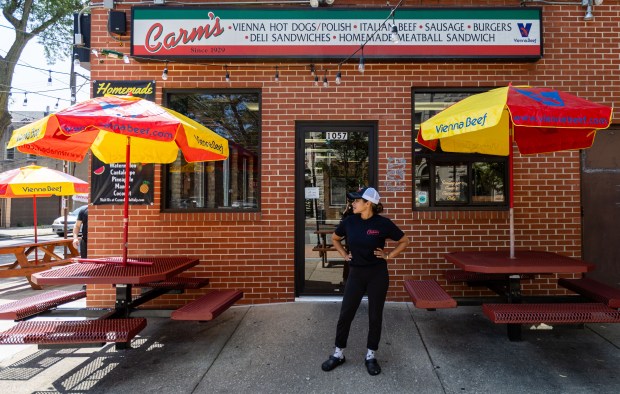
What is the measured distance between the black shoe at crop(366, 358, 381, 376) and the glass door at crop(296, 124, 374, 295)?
222 cm

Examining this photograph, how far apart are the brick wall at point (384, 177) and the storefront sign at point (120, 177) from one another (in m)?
0.14

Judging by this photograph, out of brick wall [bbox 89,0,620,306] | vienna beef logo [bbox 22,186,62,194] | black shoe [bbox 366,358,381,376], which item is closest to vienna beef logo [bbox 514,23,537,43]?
brick wall [bbox 89,0,620,306]

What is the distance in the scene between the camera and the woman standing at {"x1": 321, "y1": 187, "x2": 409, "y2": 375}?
3805 millimetres

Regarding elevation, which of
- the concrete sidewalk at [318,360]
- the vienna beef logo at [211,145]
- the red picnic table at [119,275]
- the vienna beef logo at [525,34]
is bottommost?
the concrete sidewalk at [318,360]

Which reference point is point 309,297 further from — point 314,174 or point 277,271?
point 314,174

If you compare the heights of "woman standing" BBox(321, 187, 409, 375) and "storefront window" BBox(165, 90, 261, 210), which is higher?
"storefront window" BBox(165, 90, 261, 210)

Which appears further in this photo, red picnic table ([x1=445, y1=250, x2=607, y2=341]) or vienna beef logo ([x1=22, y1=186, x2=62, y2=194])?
vienna beef logo ([x1=22, y1=186, x2=62, y2=194])

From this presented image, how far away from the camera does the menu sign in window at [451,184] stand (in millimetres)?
6020

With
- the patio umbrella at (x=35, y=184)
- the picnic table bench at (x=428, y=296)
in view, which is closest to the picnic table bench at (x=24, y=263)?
the patio umbrella at (x=35, y=184)

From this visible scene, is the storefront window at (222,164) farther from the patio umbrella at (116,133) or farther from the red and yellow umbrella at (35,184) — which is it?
the red and yellow umbrella at (35,184)

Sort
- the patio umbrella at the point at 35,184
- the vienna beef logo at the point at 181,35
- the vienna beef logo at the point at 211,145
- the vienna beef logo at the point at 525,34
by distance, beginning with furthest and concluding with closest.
Answer: the patio umbrella at the point at 35,184
the vienna beef logo at the point at 181,35
the vienna beef logo at the point at 525,34
the vienna beef logo at the point at 211,145

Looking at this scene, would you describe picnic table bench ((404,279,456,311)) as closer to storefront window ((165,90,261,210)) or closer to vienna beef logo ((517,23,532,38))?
storefront window ((165,90,261,210))

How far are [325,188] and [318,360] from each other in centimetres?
275

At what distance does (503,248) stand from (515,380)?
8.54 ft
